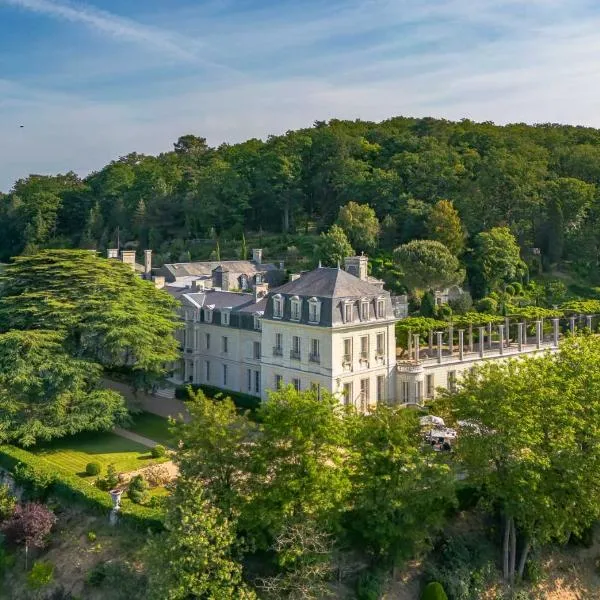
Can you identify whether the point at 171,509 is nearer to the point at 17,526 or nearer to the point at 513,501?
the point at 17,526

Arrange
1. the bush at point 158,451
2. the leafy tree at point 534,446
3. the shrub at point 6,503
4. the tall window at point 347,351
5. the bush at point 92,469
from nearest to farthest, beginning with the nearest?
1. the leafy tree at point 534,446
2. the shrub at point 6,503
3. the bush at point 92,469
4. the bush at point 158,451
5. the tall window at point 347,351

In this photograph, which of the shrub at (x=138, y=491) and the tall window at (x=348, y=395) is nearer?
the shrub at (x=138, y=491)

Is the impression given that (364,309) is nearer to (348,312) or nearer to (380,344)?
(348,312)

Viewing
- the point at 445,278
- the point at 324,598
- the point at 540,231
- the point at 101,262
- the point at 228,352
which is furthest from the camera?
the point at 540,231

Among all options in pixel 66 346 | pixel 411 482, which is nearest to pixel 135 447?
pixel 66 346

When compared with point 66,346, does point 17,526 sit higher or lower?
lower

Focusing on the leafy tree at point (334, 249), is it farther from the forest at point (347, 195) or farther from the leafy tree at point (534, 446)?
the leafy tree at point (534, 446)

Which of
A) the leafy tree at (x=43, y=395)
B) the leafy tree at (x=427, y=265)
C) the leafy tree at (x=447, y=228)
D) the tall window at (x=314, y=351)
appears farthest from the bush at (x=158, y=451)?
the leafy tree at (x=447, y=228)
